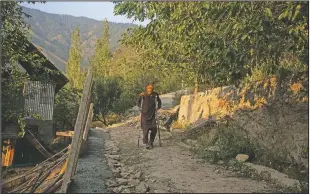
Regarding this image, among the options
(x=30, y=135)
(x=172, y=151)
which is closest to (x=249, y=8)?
(x=172, y=151)

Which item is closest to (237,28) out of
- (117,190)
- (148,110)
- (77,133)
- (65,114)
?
(77,133)

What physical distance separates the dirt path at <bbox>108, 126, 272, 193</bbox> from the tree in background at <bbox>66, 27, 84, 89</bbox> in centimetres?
2914

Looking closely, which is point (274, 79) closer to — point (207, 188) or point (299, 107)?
point (299, 107)

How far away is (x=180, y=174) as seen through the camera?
6.64 m

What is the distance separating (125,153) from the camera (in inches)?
388

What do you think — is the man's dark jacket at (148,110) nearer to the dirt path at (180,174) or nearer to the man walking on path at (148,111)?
the man walking on path at (148,111)

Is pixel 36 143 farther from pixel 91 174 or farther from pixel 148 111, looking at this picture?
pixel 91 174

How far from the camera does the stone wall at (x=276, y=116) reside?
6.55m

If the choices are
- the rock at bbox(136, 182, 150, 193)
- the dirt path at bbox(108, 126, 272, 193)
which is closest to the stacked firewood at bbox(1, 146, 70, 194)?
the dirt path at bbox(108, 126, 272, 193)

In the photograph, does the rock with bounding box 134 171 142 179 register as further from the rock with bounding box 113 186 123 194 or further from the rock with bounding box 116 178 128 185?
the rock with bounding box 113 186 123 194

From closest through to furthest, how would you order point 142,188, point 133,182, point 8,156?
point 142,188, point 133,182, point 8,156

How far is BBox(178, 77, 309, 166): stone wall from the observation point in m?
6.55

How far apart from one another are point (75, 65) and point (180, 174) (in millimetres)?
34442

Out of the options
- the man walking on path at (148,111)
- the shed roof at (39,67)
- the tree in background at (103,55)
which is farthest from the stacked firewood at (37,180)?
the tree in background at (103,55)
